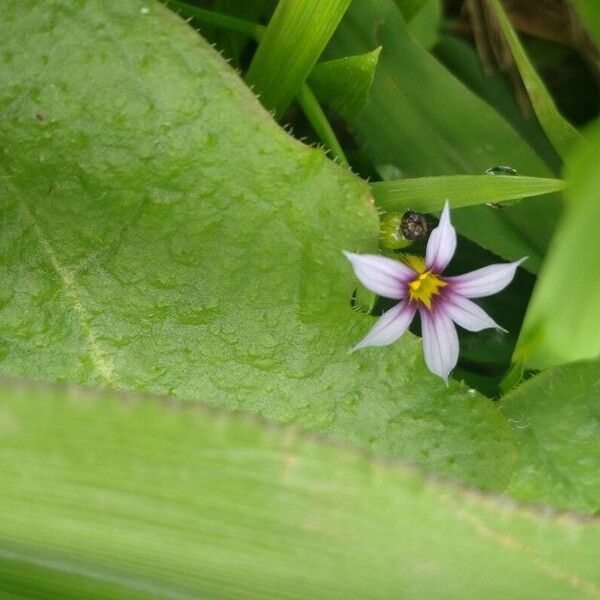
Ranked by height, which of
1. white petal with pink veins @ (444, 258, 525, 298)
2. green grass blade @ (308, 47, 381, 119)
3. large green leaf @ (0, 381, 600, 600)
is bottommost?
large green leaf @ (0, 381, 600, 600)

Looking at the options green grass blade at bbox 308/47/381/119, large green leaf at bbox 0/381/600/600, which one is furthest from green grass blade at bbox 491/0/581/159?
large green leaf at bbox 0/381/600/600

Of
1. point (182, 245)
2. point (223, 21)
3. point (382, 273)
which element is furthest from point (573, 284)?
point (223, 21)

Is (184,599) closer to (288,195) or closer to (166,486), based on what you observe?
(166,486)

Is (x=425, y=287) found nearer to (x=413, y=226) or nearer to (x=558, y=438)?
Answer: (x=413, y=226)

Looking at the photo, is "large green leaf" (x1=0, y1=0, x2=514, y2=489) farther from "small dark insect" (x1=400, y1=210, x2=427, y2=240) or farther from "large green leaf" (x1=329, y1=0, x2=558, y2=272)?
"large green leaf" (x1=329, y1=0, x2=558, y2=272)

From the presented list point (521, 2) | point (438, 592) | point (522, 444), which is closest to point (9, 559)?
point (438, 592)
